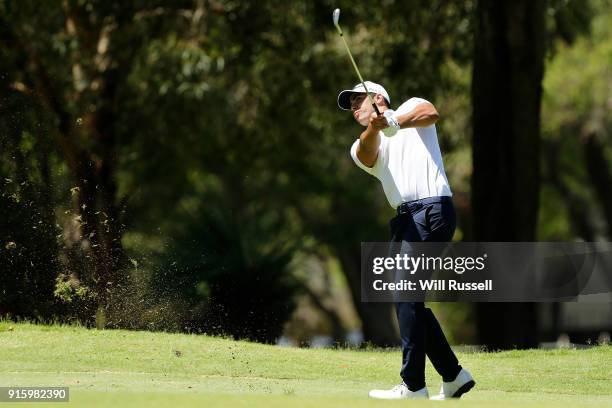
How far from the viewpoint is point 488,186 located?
17.5 m

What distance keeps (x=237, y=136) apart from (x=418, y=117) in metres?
16.4

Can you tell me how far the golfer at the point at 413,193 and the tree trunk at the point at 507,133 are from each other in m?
8.61

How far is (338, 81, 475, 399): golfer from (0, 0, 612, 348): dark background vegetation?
4.02 m

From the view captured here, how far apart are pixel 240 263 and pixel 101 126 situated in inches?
304

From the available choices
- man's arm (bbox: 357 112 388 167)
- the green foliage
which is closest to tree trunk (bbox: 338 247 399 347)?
the green foliage

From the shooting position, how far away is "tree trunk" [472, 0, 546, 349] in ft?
56.3

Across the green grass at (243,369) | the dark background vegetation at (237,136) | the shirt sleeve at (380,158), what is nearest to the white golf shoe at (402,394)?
the green grass at (243,369)

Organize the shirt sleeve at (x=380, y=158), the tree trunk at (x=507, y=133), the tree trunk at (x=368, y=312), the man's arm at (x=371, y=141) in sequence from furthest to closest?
the tree trunk at (x=368, y=312)
the tree trunk at (x=507, y=133)
the shirt sleeve at (x=380, y=158)
the man's arm at (x=371, y=141)

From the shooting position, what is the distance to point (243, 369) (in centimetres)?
1066

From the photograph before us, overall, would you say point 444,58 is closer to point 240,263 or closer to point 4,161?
point 240,263

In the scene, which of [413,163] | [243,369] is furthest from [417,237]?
[243,369]

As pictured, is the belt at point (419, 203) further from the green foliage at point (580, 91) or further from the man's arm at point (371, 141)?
the green foliage at point (580, 91)

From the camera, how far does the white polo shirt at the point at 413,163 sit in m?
8.55

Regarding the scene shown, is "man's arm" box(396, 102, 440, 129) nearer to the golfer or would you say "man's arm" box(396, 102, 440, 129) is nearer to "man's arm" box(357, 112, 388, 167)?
the golfer
